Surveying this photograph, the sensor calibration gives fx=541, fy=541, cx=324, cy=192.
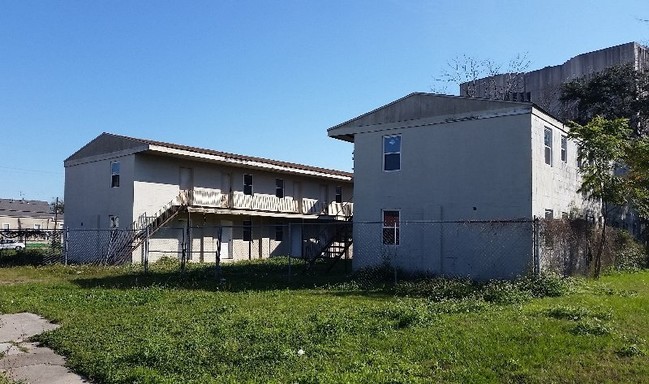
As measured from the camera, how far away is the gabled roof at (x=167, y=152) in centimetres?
2511

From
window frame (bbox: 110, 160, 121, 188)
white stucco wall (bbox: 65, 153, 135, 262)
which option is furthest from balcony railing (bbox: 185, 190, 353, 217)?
window frame (bbox: 110, 160, 121, 188)

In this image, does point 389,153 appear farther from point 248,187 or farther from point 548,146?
point 248,187

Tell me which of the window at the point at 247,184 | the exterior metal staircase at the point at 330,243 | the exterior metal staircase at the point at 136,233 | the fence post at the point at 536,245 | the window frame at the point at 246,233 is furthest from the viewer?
the window frame at the point at 246,233

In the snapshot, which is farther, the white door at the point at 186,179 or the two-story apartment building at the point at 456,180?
the white door at the point at 186,179

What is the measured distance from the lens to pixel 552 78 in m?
47.0

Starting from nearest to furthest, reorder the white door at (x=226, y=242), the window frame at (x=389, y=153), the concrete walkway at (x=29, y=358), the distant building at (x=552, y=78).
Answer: the concrete walkway at (x=29, y=358) < the window frame at (x=389, y=153) < the white door at (x=226, y=242) < the distant building at (x=552, y=78)

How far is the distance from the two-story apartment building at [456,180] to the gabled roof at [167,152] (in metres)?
9.14

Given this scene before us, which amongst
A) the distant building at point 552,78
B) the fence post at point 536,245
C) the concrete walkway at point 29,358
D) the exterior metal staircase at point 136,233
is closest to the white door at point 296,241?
the exterior metal staircase at point 136,233

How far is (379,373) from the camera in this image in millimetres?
6109

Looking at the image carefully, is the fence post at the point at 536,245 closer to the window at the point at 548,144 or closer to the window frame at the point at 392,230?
the window at the point at 548,144

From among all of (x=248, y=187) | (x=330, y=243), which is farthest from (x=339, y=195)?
(x=330, y=243)

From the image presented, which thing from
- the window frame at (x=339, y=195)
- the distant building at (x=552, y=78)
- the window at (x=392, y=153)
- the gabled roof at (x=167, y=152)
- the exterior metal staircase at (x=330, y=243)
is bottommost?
the exterior metal staircase at (x=330, y=243)

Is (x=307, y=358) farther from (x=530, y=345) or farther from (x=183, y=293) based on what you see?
(x=183, y=293)

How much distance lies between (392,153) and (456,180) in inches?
106
